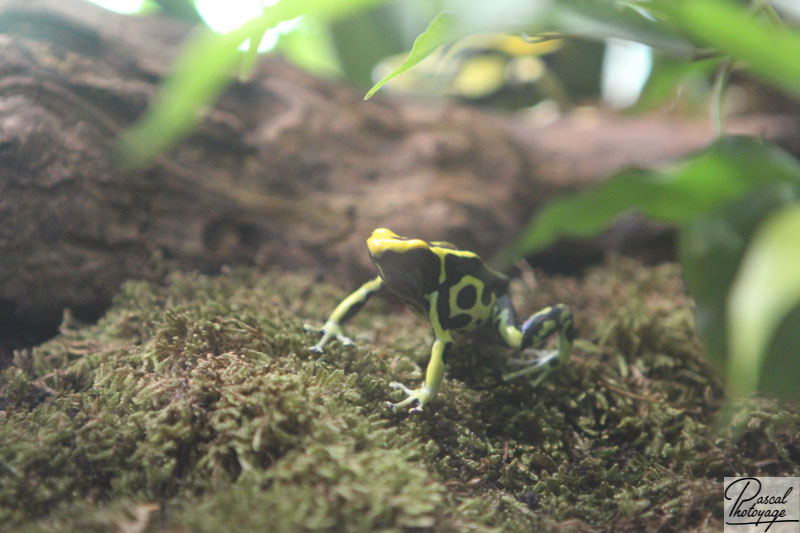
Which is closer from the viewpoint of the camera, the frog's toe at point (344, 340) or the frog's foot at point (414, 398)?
the frog's foot at point (414, 398)

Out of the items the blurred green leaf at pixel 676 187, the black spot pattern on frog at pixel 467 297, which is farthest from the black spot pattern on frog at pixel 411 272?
the blurred green leaf at pixel 676 187

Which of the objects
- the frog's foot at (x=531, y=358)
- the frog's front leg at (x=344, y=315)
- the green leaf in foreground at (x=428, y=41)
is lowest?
the frog's foot at (x=531, y=358)

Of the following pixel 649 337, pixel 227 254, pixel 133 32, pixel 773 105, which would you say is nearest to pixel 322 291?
Result: pixel 227 254

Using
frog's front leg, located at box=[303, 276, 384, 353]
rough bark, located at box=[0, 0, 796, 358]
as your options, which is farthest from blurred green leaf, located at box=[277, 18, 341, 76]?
frog's front leg, located at box=[303, 276, 384, 353]

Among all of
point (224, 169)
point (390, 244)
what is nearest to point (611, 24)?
point (390, 244)

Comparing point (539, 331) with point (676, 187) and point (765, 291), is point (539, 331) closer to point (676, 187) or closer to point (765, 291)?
point (676, 187)

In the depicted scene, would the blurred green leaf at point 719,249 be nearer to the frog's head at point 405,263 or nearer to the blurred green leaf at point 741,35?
the blurred green leaf at point 741,35

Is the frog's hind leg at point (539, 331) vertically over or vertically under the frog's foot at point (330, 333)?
under
